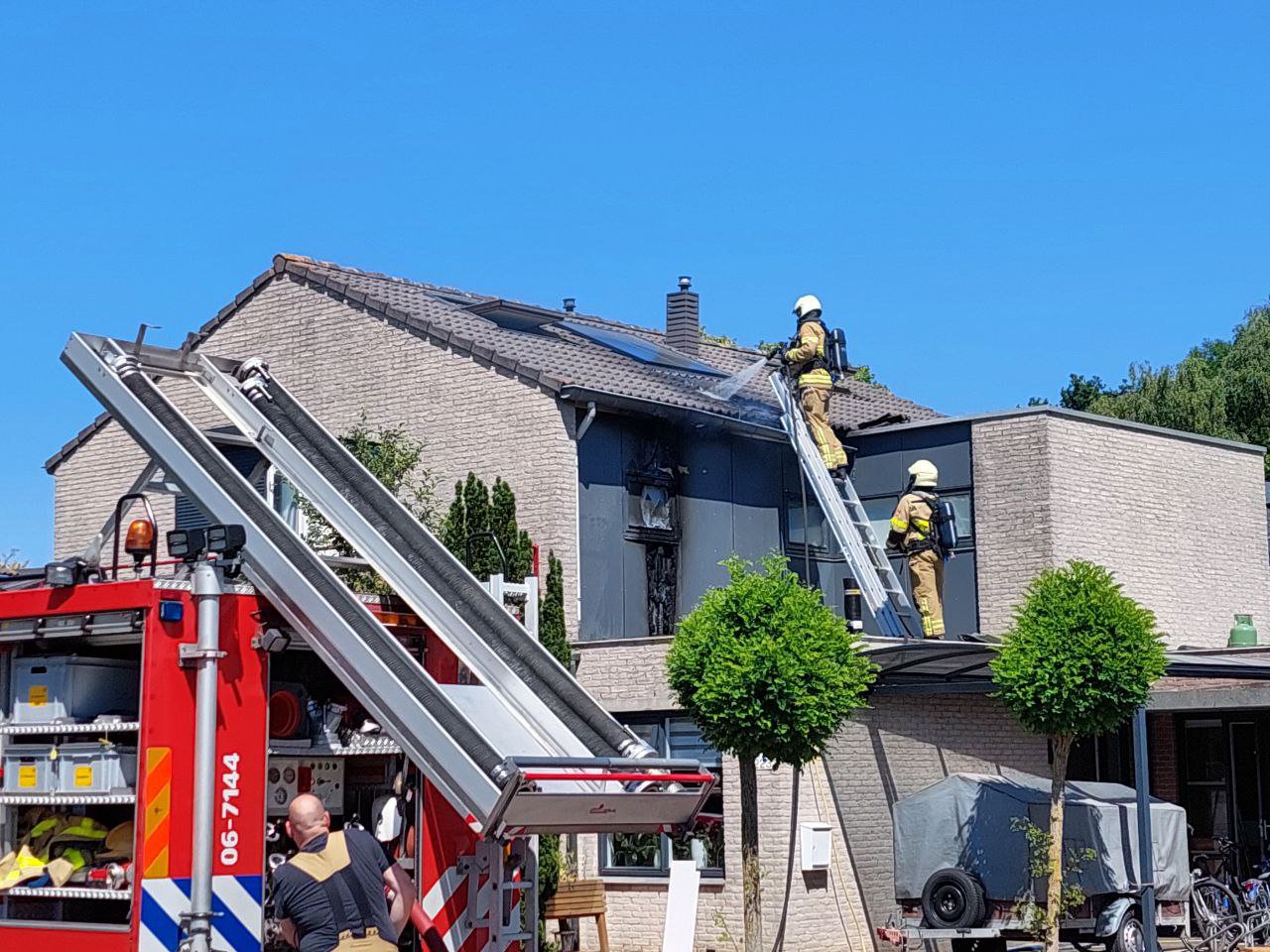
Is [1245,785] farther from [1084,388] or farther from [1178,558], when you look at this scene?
[1084,388]

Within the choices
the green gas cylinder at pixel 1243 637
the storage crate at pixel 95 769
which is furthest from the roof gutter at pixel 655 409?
the storage crate at pixel 95 769

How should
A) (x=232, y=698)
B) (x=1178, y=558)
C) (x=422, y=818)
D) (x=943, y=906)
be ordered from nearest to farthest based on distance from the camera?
(x=232, y=698) → (x=422, y=818) → (x=943, y=906) → (x=1178, y=558)

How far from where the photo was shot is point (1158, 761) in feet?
78.5

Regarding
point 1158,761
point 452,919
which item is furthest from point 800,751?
point 1158,761

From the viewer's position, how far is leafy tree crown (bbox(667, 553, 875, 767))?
594 inches

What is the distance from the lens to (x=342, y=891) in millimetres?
8523

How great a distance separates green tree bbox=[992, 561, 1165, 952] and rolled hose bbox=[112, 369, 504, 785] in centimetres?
793

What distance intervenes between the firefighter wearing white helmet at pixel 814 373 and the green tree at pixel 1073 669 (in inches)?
321

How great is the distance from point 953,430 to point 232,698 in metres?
16.1

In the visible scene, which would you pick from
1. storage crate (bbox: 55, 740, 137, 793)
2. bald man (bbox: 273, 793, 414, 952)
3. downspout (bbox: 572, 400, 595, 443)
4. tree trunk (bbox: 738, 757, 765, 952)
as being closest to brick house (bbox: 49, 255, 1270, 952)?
downspout (bbox: 572, 400, 595, 443)

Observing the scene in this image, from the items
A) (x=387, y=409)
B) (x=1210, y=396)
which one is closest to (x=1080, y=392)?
(x=1210, y=396)

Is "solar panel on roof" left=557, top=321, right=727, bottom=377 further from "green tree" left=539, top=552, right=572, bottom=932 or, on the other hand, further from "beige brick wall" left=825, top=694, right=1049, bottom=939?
"beige brick wall" left=825, top=694, right=1049, bottom=939

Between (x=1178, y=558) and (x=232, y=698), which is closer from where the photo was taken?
(x=232, y=698)

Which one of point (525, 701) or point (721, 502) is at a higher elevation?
point (721, 502)
